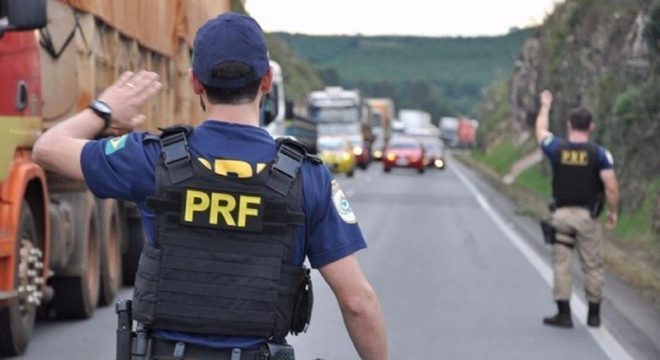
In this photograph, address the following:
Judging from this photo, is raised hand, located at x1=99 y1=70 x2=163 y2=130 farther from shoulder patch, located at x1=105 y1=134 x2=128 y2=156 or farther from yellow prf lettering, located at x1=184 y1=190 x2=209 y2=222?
yellow prf lettering, located at x1=184 y1=190 x2=209 y2=222

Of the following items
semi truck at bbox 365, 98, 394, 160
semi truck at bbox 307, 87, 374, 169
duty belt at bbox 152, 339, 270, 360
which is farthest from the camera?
semi truck at bbox 365, 98, 394, 160

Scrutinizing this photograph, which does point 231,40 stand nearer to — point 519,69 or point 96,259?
point 96,259

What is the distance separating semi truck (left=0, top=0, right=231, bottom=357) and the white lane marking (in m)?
3.92

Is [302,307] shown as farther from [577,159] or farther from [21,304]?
[577,159]

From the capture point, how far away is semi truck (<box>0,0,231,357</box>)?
10.4 metres

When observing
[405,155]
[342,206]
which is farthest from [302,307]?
[405,155]

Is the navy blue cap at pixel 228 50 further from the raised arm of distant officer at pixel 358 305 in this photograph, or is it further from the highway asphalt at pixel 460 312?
the highway asphalt at pixel 460 312

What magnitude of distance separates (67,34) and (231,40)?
7899 millimetres

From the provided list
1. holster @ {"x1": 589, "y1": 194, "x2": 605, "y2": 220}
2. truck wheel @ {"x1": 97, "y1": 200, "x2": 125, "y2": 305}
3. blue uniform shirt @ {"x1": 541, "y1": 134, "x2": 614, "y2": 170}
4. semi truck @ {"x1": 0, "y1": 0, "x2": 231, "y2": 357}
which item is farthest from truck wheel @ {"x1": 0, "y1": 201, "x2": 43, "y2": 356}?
holster @ {"x1": 589, "y1": 194, "x2": 605, "y2": 220}

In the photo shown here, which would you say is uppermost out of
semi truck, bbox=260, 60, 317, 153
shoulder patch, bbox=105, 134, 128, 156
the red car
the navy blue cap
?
the navy blue cap

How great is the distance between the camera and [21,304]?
36.1 ft

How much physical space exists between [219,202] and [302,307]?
0.39 metres

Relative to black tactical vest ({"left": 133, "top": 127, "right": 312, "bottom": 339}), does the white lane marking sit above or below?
below

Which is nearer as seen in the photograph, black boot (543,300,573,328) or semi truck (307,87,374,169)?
black boot (543,300,573,328)
